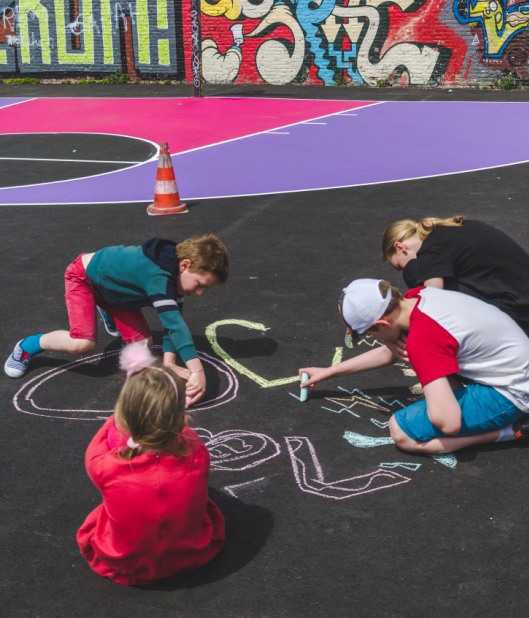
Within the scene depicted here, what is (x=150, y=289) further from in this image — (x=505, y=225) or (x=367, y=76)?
(x=367, y=76)

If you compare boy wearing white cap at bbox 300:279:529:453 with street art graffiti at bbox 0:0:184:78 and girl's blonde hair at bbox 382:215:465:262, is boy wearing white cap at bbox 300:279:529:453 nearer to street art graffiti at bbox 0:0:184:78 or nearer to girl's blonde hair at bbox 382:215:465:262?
girl's blonde hair at bbox 382:215:465:262

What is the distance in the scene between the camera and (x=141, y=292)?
561 centimetres

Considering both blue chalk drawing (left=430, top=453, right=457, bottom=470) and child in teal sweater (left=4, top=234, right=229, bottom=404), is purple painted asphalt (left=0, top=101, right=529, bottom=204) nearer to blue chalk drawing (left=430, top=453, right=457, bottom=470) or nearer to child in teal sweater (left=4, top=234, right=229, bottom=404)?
child in teal sweater (left=4, top=234, right=229, bottom=404)

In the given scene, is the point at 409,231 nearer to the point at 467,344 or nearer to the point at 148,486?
the point at 467,344

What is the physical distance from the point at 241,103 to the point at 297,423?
15980 mm

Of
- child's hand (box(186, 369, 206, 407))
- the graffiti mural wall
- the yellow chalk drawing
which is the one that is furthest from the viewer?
the graffiti mural wall

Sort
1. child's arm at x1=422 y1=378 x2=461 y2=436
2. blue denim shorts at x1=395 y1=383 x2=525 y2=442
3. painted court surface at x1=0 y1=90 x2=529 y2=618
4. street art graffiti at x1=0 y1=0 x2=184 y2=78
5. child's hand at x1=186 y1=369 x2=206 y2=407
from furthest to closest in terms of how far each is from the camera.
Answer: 1. street art graffiti at x1=0 y1=0 x2=184 y2=78
2. child's hand at x1=186 y1=369 x2=206 y2=407
3. blue denim shorts at x1=395 y1=383 x2=525 y2=442
4. child's arm at x1=422 y1=378 x2=461 y2=436
5. painted court surface at x1=0 y1=90 x2=529 y2=618

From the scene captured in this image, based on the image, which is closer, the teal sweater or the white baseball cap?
the white baseball cap

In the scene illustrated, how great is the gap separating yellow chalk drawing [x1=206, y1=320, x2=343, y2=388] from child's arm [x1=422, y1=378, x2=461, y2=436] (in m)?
1.46

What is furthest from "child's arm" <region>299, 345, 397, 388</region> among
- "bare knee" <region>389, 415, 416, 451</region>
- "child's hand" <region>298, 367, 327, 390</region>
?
"bare knee" <region>389, 415, 416, 451</region>

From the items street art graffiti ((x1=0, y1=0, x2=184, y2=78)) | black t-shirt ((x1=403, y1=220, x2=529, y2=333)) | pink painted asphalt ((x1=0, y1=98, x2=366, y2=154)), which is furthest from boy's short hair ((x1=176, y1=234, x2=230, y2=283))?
street art graffiti ((x1=0, y1=0, x2=184, y2=78))

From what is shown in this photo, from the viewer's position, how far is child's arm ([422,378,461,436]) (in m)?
4.37

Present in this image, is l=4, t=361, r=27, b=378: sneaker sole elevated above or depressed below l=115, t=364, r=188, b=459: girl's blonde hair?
below

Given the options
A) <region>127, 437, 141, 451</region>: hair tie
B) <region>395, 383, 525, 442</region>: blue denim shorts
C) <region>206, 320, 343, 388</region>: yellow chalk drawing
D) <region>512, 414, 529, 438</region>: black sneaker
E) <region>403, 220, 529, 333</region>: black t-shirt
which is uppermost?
<region>403, 220, 529, 333</region>: black t-shirt
